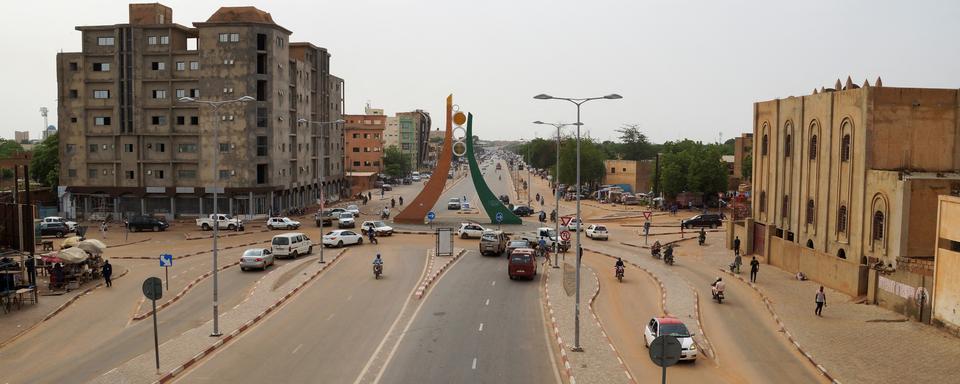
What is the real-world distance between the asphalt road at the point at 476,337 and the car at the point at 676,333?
136 inches

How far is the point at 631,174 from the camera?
11631 cm

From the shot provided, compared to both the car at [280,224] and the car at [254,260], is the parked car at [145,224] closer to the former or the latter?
the car at [280,224]

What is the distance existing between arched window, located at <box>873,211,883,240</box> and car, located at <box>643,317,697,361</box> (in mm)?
15731

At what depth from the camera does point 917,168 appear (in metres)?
38.7

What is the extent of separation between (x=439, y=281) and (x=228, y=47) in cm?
4171

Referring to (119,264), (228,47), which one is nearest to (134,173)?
(228,47)

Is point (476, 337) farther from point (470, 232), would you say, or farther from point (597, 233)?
point (597, 233)

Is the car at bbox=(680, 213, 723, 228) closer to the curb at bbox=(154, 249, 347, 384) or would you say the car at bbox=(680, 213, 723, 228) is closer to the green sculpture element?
Result: the green sculpture element

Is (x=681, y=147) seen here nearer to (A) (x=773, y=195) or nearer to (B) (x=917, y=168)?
(A) (x=773, y=195)

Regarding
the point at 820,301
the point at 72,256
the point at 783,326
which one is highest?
the point at 72,256

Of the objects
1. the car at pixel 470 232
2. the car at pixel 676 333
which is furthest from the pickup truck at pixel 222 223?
the car at pixel 676 333

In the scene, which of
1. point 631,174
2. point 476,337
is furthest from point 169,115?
point 631,174

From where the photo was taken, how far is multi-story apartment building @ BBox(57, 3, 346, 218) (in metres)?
71.1

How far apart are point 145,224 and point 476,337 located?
148 ft
